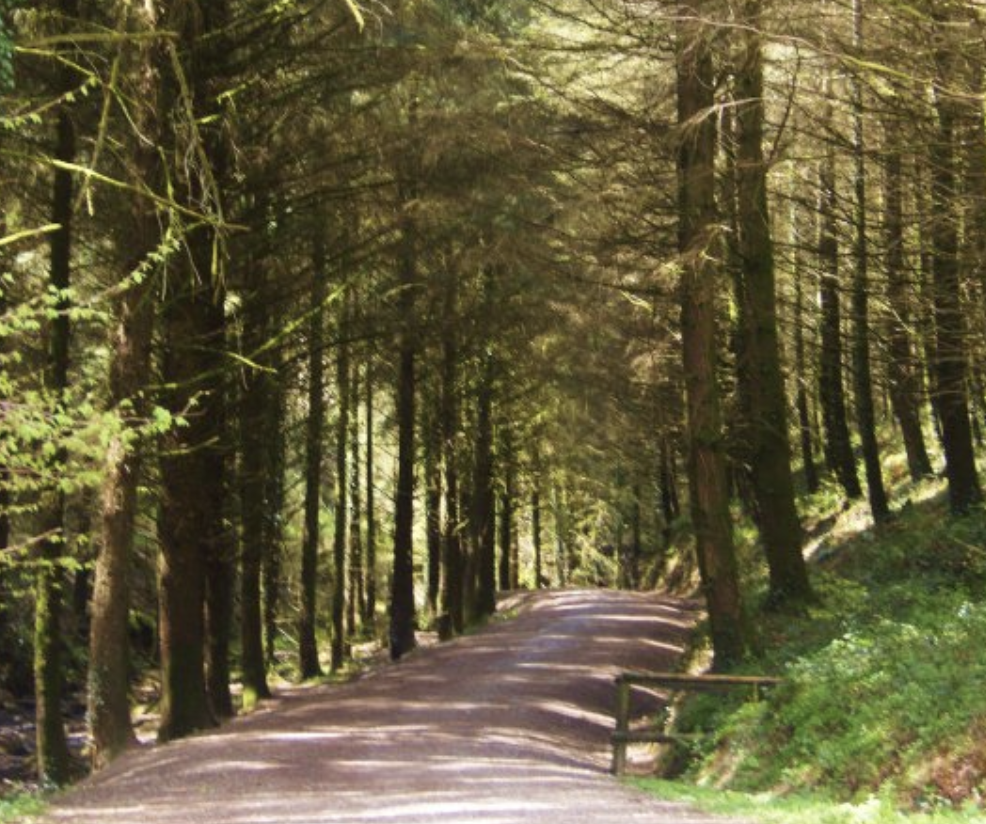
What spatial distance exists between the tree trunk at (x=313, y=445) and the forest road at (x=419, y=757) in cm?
272

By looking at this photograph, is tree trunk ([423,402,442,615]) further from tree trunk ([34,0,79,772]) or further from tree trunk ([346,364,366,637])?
tree trunk ([34,0,79,772])

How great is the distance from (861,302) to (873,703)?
11.1 metres

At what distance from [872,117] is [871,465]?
32.4ft

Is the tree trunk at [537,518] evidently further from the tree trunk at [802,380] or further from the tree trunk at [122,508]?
the tree trunk at [122,508]

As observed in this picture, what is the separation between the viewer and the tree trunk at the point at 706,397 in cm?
1441

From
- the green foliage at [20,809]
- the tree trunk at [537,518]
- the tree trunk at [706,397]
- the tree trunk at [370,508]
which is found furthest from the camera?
the tree trunk at [537,518]

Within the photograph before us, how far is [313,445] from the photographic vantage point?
2181cm

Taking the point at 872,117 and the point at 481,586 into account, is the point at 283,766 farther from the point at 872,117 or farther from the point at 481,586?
the point at 481,586

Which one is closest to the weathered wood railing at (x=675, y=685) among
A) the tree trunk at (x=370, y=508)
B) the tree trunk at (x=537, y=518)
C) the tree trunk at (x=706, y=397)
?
the tree trunk at (x=706, y=397)

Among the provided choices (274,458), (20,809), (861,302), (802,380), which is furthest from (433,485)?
(20,809)

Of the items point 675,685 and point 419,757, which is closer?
point 675,685

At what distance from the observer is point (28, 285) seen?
16.4 m

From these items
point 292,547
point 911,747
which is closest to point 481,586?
point 292,547

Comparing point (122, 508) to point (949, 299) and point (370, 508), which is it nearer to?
point (949, 299)
